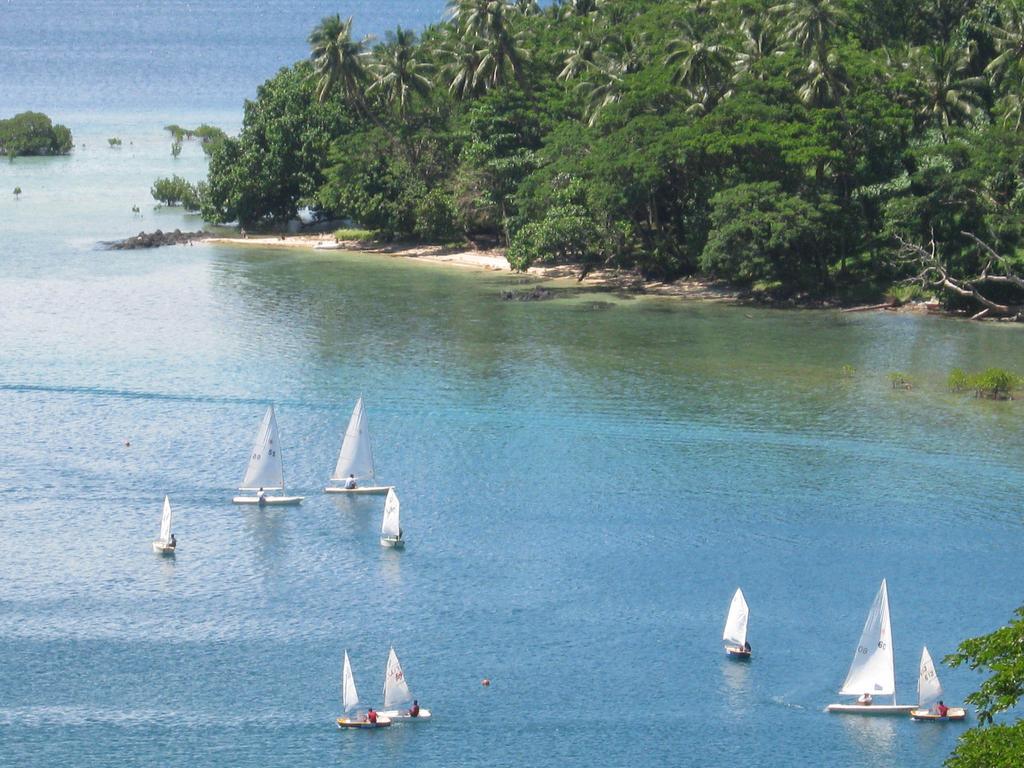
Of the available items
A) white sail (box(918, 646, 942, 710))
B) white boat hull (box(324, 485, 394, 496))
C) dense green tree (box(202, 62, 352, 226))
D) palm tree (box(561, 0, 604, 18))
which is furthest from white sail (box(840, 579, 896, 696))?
palm tree (box(561, 0, 604, 18))

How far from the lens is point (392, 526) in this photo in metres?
58.4

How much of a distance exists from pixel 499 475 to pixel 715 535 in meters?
11.5

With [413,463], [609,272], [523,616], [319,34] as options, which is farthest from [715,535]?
[319,34]

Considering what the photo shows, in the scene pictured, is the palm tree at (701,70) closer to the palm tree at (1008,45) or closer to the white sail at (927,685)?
the palm tree at (1008,45)

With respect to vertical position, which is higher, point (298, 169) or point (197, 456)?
point (298, 169)

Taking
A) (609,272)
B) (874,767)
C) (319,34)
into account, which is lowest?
(874,767)

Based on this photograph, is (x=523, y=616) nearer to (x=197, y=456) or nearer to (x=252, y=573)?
(x=252, y=573)

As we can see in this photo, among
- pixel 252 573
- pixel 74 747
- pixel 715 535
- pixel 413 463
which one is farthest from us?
pixel 413 463

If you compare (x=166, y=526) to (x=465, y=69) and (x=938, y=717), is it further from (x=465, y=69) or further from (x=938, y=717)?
(x=465, y=69)

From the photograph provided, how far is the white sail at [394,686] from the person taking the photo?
4497 cm

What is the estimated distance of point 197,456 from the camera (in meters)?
68.9

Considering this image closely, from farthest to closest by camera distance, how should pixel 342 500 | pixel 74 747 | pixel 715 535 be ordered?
pixel 342 500
pixel 715 535
pixel 74 747

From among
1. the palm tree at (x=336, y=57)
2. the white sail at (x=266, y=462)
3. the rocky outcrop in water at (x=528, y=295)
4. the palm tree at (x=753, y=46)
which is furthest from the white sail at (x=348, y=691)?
the palm tree at (x=336, y=57)

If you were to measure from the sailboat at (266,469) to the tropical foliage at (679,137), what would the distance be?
43110mm
